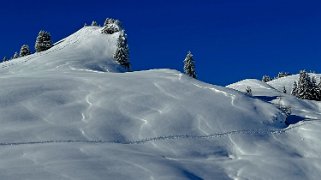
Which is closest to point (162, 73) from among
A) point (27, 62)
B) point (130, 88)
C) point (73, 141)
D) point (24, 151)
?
point (130, 88)

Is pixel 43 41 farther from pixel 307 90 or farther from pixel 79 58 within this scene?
pixel 307 90

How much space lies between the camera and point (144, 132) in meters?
16.1

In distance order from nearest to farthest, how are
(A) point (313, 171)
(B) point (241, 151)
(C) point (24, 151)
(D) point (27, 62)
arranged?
(C) point (24, 151) < (A) point (313, 171) < (B) point (241, 151) < (D) point (27, 62)

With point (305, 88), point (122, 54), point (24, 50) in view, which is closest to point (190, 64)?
point (122, 54)

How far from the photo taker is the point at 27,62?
210 feet

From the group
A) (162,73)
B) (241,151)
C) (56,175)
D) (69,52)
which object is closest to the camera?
(56,175)

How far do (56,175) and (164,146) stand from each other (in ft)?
15.0

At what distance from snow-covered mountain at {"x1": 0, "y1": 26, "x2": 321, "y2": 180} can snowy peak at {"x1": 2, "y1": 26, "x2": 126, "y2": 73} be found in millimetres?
30273

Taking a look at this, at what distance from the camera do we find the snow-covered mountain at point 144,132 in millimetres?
12711

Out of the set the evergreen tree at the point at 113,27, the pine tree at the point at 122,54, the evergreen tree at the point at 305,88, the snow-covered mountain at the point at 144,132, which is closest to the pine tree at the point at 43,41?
the evergreen tree at the point at 113,27

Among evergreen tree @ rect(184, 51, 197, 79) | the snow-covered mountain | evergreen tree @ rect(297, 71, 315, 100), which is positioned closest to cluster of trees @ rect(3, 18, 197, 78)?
evergreen tree @ rect(184, 51, 197, 79)

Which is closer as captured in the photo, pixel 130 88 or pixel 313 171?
pixel 313 171

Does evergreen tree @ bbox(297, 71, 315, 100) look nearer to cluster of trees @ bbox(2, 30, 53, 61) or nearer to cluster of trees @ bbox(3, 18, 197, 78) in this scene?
cluster of trees @ bbox(3, 18, 197, 78)

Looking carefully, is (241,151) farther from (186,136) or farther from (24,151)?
(24,151)
